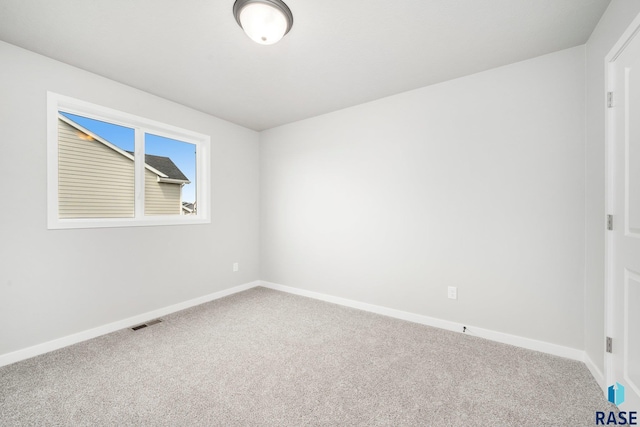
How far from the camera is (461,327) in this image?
8.40 ft

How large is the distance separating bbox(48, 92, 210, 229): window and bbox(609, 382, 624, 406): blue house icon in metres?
3.96

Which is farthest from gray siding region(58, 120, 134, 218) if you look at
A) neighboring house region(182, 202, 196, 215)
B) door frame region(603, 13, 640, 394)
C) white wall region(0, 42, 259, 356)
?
door frame region(603, 13, 640, 394)

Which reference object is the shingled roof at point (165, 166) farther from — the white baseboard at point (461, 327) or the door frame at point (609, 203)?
the door frame at point (609, 203)

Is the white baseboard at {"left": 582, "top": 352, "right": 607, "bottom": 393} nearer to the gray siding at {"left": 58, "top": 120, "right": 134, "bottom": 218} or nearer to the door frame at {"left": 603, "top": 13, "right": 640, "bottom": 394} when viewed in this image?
the door frame at {"left": 603, "top": 13, "right": 640, "bottom": 394}

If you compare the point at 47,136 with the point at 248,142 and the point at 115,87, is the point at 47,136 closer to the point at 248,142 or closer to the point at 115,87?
the point at 115,87

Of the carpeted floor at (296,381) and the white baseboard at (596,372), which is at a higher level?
the white baseboard at (596,372)

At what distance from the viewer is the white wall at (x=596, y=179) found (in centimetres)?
173

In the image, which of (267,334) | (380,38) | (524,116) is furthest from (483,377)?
(380,38)

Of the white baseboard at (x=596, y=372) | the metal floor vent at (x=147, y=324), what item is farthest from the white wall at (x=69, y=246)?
the white baseboard at (x=596, y=372)

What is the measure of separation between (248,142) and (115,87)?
5.71 feet

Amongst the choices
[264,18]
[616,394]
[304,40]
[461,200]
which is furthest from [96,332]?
[616,394]

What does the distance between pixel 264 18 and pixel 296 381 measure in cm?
245

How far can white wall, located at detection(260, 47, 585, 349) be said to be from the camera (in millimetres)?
2125

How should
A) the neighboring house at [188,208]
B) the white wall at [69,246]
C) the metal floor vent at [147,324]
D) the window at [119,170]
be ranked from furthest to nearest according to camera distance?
the neighboring house at [188,208], the metal floor vent at [147,324], the window at [119,170], the white wall at [69,246]
